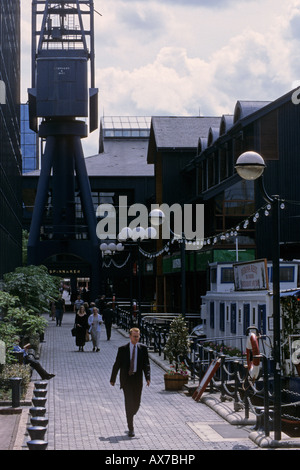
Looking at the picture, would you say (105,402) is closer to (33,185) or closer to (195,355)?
(195,355)

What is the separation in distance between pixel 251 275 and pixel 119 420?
9482 millimetres

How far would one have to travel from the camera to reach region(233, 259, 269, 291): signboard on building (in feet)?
79.5

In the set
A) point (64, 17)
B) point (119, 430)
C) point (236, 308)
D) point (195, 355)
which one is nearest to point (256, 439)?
point (119, 430)

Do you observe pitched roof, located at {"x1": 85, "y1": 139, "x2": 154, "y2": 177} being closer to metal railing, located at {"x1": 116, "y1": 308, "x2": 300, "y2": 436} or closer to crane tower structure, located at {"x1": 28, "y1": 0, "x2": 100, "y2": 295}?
crane tower structure, located at {"x1": 28, "y1": 0, "x2": 100, "y2": 295}

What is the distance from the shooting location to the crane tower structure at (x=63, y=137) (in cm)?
6519

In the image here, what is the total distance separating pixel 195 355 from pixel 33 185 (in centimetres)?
7005

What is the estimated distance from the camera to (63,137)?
68.5 m

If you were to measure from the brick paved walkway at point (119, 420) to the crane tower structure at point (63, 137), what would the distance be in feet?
133

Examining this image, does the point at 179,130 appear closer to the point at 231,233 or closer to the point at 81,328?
the point at 81,328

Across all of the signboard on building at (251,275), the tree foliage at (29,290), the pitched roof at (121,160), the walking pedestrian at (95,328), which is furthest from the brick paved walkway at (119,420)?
the pitched roof at (121,160)

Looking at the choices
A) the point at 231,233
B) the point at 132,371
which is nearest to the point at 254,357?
the point at 132,371

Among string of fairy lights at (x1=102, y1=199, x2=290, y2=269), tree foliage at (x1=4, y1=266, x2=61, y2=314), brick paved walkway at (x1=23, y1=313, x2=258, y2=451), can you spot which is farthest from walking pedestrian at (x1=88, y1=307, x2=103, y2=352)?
brick paved walkway at (x1=23, y1=313, x2=258, y2=451)

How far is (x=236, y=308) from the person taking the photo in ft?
89.1

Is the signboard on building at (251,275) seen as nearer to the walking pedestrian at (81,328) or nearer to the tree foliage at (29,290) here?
the walking pedestrian at (81,328)
